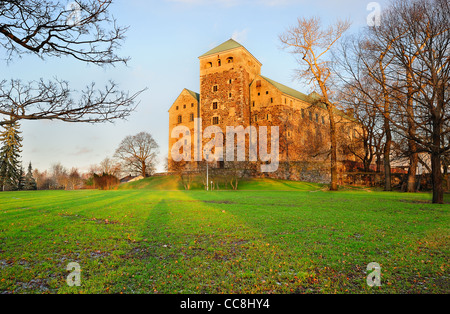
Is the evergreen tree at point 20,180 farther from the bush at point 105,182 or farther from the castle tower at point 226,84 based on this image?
the castle tower at point 226,84

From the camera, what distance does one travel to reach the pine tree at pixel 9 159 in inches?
1601

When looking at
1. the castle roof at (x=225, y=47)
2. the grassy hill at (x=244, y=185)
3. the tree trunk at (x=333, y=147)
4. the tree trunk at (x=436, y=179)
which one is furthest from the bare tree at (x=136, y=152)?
the tree trunk at (x=436, y=179)

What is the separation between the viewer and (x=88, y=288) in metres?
3.54

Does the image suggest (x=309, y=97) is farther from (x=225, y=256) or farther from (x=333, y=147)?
(x=225, y=256)

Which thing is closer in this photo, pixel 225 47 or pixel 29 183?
pixel 29 183

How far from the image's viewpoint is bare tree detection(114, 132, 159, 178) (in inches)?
2219

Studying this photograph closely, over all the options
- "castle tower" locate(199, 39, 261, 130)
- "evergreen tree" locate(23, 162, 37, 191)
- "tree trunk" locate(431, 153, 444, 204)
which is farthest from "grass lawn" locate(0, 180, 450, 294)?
"evergreen tree" locate(23, 162, 37, 191)

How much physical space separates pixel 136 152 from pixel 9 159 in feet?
71.0

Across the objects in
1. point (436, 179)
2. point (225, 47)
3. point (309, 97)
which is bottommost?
point (436, 179)

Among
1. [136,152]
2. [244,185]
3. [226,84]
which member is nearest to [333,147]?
[244,185]

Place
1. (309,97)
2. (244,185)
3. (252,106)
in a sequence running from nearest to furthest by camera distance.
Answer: (309,97) < (244,185) < (252,106)

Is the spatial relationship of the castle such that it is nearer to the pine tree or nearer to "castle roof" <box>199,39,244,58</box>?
"castle roof" <box>199,39,244,58</box>

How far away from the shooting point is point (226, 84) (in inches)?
1799

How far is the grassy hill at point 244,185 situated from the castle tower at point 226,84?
37.4ft
